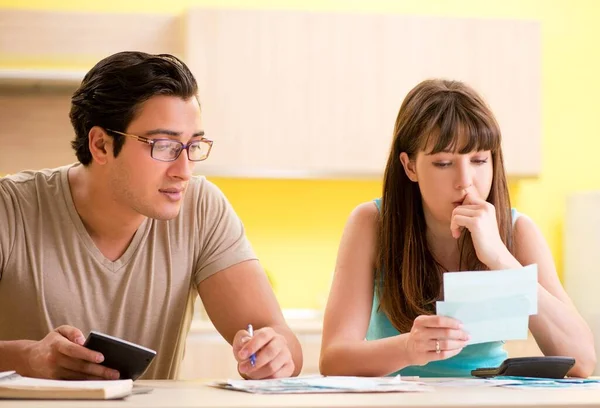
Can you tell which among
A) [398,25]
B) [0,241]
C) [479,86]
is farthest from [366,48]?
[0,241]

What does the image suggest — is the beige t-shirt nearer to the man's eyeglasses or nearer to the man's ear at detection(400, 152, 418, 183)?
the man's eyeglasses

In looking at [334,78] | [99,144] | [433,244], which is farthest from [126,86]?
[334,78]

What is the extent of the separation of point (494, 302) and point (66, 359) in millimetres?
823

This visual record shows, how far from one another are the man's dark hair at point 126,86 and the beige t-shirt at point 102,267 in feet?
0.71

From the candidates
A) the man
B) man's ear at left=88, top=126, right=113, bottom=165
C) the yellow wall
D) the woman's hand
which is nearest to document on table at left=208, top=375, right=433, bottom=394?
the woman's hand

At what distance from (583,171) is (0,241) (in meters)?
3.41

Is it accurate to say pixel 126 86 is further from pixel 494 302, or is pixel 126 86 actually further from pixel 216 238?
pixel 494 302

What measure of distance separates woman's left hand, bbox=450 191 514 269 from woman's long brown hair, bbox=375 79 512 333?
11cm

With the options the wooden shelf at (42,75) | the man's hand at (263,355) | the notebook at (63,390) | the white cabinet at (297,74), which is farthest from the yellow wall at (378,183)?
the notebook at (63,390)

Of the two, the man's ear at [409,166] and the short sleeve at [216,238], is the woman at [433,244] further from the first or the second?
the short sleeve at [216,238]

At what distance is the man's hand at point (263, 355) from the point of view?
1837mm

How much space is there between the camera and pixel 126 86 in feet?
7.00

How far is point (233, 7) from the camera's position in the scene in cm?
429

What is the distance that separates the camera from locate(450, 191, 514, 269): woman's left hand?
2111mm
